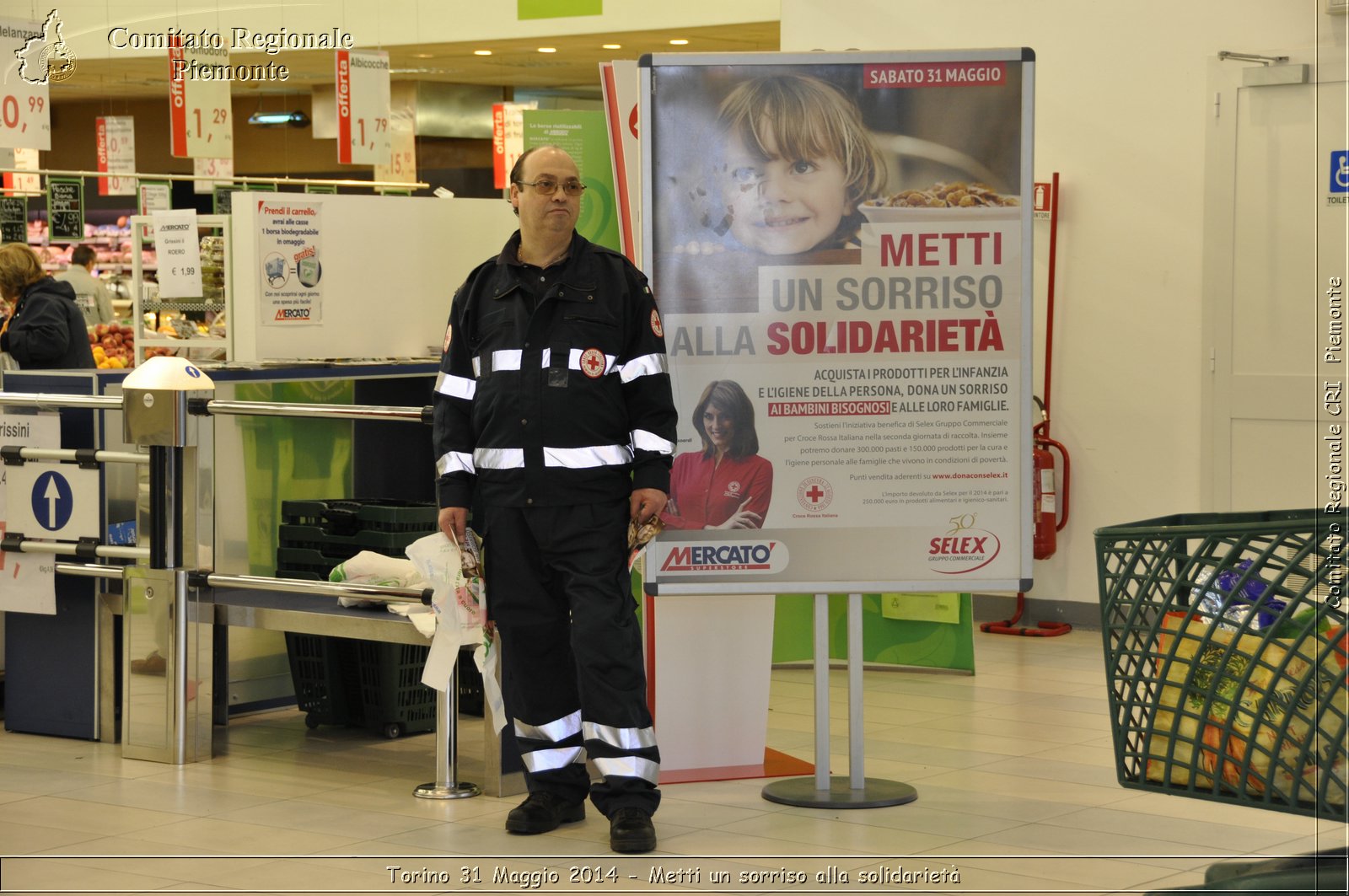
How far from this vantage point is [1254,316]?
297 inches

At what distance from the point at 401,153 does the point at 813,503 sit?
1286cm

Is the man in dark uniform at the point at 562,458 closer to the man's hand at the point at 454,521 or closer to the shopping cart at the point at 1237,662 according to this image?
the man's hand at the point at 454,521

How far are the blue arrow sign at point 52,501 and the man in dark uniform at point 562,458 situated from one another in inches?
73.3

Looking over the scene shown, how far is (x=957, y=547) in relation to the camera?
15.2 ft

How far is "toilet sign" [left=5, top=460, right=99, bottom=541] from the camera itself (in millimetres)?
5703

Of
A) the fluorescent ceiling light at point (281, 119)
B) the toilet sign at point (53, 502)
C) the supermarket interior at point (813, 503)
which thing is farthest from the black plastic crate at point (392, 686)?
the fluorescent ceiling light at point (281, 119)

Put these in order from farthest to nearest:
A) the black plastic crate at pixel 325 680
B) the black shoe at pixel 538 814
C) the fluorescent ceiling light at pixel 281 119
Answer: the fluorescent ceiling light at pixel 281 119 → the black plastic crate at pixel 325 680 → the black shoe at pixel 538 814

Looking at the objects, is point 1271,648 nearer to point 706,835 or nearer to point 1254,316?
point 706,835

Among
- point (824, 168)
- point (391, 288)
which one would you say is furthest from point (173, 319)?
point (824, 168)

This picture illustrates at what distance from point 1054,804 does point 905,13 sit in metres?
4.80

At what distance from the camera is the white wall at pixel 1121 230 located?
7.74 m

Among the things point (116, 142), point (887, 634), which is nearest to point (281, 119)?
point (116, 142)

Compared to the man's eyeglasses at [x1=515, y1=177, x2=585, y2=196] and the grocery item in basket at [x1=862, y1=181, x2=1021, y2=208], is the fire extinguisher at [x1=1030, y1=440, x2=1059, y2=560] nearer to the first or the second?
the grocery item in basket at [x1=862, y1=181, x2=1021, y2=208]
